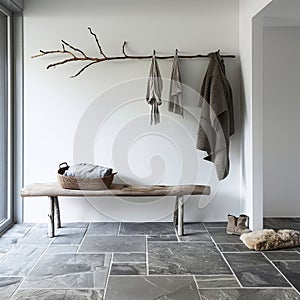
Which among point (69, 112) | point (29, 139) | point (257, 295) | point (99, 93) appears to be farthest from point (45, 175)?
point (257, 295)

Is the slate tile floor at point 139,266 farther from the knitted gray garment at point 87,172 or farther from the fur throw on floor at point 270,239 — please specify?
the knitted gray garment at point 87,172

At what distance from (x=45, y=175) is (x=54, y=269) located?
5.11 feet

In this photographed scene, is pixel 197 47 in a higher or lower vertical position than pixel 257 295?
higher

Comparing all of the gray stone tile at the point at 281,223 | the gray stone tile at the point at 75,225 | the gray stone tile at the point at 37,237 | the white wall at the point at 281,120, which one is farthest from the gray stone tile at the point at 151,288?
the white wall at the point at 281,120

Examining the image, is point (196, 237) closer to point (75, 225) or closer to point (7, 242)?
point (75, 225)

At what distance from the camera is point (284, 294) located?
98.4 inches

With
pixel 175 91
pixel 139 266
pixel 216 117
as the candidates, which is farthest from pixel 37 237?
pixel 216 117

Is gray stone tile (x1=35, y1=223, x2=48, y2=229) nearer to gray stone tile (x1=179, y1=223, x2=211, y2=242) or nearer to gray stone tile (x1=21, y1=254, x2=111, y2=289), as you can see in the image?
gray stone tile (x1=21, y1=254, x2=111, y2=289)

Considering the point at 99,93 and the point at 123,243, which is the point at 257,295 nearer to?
the point at 123,243

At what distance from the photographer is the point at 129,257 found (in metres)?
3.22

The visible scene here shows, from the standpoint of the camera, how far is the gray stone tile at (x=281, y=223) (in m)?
4.14

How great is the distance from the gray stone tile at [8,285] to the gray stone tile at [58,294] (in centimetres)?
5

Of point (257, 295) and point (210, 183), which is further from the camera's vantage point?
point (210, 183)

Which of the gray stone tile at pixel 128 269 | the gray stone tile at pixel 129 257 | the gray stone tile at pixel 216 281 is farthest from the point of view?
the gray stone tile at pixel 129 257
